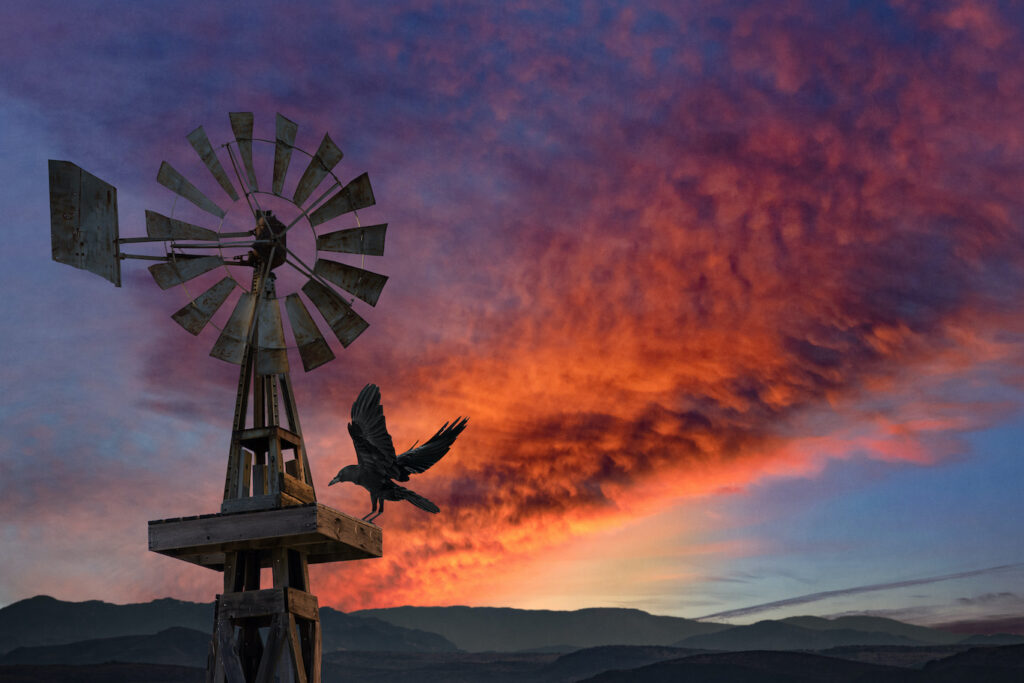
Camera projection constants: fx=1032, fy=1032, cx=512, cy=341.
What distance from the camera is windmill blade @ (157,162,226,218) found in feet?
44.2

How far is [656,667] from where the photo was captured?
4016 inches

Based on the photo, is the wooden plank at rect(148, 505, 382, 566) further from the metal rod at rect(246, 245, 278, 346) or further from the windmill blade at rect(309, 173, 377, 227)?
the windmill blade at rect(309, 173, 377, 227)

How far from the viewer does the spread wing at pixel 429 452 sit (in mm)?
13383

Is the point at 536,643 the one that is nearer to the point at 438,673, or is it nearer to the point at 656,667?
the point at 438,673

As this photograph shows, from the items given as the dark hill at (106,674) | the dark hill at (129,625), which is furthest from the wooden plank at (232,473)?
the dark hill at (129,625)

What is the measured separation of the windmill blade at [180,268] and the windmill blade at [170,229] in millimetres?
261

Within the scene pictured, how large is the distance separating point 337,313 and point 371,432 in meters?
2.03

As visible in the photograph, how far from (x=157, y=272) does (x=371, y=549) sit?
178 inches

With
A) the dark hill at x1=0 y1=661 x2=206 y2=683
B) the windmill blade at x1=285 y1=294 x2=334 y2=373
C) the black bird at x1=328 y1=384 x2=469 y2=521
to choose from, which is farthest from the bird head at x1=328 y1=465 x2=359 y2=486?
the dark hill at x1=0 y1=661 x2=206 y2=683

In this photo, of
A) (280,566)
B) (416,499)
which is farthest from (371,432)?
(280,566)

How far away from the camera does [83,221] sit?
1272cm

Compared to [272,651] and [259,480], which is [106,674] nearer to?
[259,480]

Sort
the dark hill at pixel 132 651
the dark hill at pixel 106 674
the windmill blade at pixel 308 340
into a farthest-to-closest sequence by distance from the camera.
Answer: the dark hill at pixel 132 651 → the dark hill at pixel 106 674 → the windmill blade at pixel 308 340

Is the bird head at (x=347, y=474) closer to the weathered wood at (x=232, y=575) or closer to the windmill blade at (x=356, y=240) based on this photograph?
the weathered wood at (x=232, y=575)
